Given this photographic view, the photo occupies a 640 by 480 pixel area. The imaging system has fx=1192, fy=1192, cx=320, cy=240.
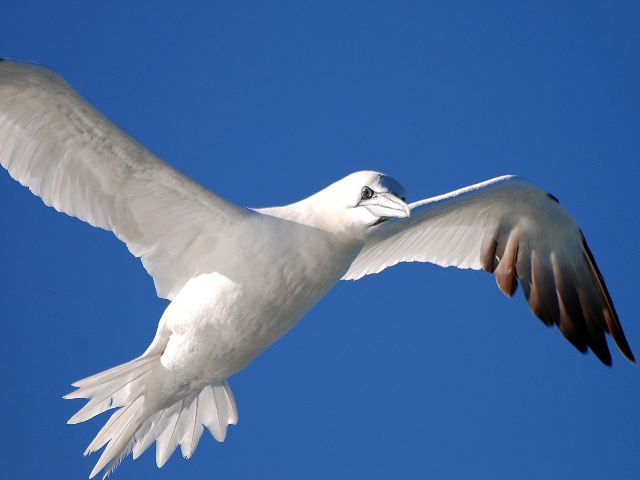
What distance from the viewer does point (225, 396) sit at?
30.6 feet

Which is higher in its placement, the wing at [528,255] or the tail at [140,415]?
Result: the wing at [528,255]

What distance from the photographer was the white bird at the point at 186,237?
7.71 meters

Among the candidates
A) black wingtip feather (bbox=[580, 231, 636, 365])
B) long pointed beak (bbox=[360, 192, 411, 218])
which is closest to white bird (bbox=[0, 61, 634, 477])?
long pointed beak (bbox=[360, 192, 411, 218])

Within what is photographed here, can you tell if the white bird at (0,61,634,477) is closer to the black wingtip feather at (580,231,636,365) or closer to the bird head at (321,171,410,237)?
the bird head at (321,171,410,237)

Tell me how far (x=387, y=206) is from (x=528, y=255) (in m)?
2.98

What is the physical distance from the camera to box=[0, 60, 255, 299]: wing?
7852 mm

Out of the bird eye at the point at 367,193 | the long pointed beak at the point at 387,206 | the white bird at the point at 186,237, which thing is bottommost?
the white bird at the point at 186,237

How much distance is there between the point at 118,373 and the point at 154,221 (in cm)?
118

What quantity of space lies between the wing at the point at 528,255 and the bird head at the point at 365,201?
1.93 metres

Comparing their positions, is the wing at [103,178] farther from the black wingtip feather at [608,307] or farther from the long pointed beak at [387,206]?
the black wingtip feather at [608,307]

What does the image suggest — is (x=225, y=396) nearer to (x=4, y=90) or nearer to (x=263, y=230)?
(x=263, y=230)

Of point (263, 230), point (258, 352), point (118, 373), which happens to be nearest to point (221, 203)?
point (263, 230)

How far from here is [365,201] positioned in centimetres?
734

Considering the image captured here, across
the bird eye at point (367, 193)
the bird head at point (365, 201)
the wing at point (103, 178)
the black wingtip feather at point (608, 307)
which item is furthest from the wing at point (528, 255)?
the bird eye at point (367, 193)
